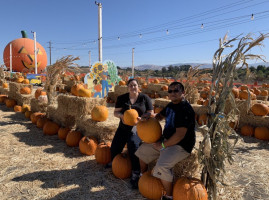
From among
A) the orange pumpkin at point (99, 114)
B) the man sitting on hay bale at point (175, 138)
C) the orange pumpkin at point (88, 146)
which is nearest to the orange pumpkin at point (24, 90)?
the orange pumpkin at point (99, 114)

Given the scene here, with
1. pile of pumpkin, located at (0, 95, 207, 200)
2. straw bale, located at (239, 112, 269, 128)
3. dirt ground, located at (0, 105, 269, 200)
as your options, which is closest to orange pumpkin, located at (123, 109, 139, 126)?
pile of pumpkin, located at (0, 95, 207, 200)

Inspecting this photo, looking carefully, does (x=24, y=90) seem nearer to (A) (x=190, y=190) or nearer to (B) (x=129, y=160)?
(B) (x=129, y=160)

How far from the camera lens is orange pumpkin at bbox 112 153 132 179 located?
3.08 m

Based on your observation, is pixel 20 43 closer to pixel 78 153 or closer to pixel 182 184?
pixel 78 153

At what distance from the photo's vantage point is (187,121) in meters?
2.32

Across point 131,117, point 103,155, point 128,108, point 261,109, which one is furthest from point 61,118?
point 261,109

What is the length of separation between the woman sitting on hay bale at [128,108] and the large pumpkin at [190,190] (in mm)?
850

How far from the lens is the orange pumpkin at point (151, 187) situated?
253cm

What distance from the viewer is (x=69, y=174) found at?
3.24m

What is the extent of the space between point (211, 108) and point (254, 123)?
4.57 meters

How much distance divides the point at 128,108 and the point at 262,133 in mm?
4293

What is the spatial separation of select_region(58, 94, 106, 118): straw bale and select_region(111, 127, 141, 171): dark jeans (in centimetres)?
162

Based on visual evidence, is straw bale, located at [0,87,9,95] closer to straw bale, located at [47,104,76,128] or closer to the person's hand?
straw bale, located at [47,104,76,128]

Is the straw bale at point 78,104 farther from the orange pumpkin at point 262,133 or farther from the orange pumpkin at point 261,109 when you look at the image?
the orange pumpkin at point 261,109
